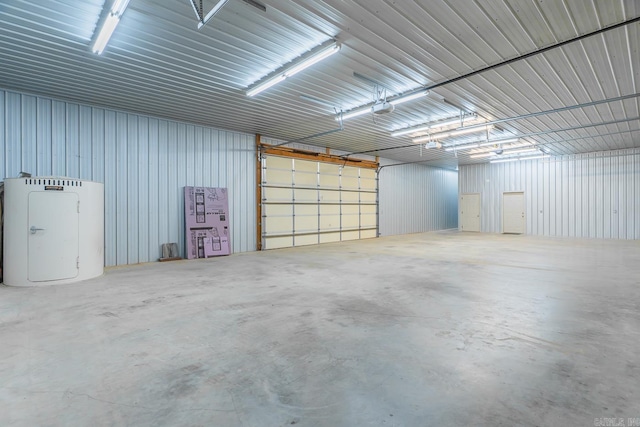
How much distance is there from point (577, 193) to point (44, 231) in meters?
18.8

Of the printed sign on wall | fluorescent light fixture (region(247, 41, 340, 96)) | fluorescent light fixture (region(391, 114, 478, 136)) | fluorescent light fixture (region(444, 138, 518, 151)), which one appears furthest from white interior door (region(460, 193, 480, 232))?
fluorescent light fixture (region(247, 41, 340, 96))

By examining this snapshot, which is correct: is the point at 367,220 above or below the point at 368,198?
below

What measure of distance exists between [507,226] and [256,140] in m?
13.8

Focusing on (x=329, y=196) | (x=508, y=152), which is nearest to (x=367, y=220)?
(x=329, y=196)

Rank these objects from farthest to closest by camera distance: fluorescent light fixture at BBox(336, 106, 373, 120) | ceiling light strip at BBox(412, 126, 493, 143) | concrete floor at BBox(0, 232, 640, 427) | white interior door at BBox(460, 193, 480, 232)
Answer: white interior door at BBox(460, 193, 480, 232)
ceiling light strip at BBox(412, 126, 493, 143)
fluorescent light fixture at BBox(336, 106, 373, 120)
concrete floor at BBox(0, 232, 640, 427)

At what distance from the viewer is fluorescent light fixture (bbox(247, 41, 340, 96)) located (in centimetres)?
498

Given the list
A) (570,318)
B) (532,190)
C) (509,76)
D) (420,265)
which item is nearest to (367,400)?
(570,318)

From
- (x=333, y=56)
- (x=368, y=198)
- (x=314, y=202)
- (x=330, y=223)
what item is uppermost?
(x=333, y=56)

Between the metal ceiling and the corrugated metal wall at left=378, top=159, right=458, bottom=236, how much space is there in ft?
23.6

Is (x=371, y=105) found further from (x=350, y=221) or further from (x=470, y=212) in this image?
(x=470, y=212)

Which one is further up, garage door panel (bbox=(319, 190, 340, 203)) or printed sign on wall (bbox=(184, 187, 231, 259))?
garage door panel (bbox=(319, 190, 340, 203))

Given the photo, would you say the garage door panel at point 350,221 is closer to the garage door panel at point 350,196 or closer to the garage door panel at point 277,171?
the garage door panel at point 350,196

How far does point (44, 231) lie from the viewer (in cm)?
554

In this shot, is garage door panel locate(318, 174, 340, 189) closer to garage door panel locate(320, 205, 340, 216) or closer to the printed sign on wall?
garage door panel locate(320, 205, 340, 216)
